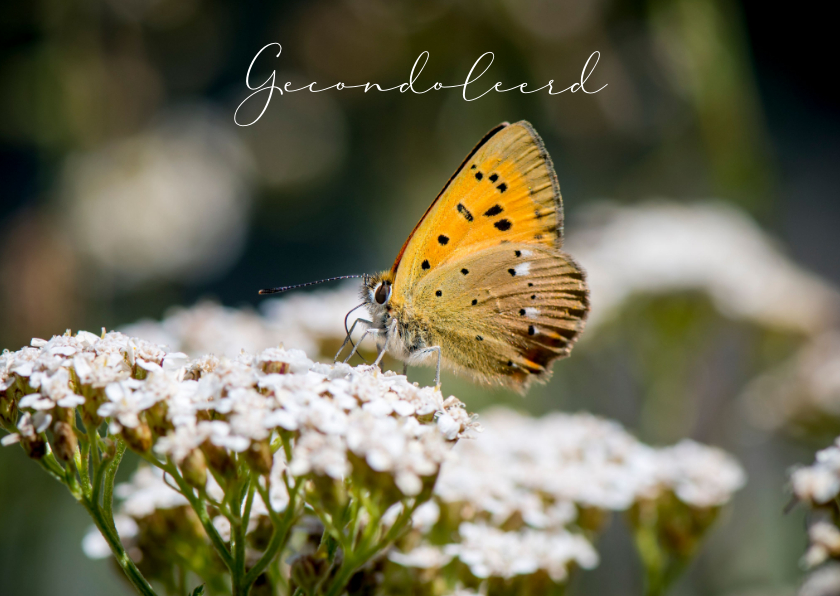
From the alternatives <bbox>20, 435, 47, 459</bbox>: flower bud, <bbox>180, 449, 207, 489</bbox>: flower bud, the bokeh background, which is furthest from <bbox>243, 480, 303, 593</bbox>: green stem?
the bokeh background

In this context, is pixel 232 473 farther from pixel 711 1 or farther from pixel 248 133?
pixel 248 133

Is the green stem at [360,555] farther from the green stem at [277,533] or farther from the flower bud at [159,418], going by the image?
the flower bud at [159,418]

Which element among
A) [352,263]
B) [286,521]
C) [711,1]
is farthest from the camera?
[352,263]

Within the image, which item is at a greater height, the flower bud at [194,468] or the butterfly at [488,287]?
the butterfly at [488,287]

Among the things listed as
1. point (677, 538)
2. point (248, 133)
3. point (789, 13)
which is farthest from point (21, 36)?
point (789, 13)

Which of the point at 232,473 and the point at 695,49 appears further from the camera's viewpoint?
the point at 695,49

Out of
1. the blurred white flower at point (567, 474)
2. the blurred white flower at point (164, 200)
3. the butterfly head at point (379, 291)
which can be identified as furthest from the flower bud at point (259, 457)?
the blurred white flower at point (164, 200)

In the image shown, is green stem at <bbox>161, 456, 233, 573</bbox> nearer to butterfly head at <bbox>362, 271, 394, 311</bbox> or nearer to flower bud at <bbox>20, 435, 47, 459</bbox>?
flower bud at <bbox>20, 435, 47, 459</bbox>
